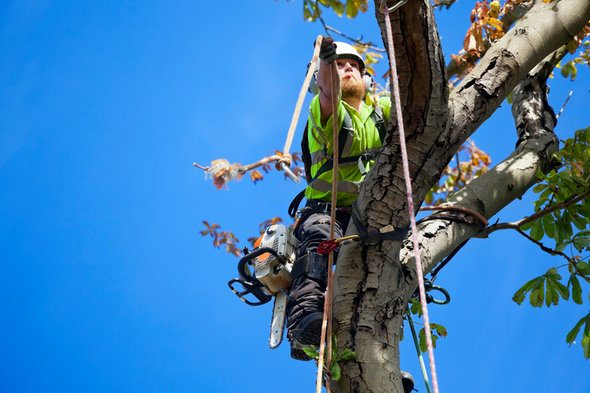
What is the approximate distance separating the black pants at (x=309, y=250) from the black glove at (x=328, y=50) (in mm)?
780

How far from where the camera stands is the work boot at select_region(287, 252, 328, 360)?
262 cm

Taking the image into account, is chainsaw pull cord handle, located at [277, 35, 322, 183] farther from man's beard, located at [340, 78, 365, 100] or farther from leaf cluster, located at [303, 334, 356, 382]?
man's beard, located at [340, 78, 365, 100]

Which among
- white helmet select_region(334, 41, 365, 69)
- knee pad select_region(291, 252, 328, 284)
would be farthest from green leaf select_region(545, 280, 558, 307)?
white helmet select_region(334, 41, 365, 69)

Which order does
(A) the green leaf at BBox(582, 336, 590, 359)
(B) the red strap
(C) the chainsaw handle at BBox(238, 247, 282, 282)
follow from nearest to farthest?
(B) the red strap → (A) the green leaf at BBox(582, 336, 590, 359) → (C) the chainsaw handle at BBox(238, 247, 282, 282)

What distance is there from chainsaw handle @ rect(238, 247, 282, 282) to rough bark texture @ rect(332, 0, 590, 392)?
58 centimetres

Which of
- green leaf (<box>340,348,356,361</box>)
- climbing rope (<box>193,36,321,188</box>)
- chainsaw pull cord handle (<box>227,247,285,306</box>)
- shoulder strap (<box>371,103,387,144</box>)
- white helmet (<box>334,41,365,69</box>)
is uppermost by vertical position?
white helmet (<box>334,41,365,69</box>)

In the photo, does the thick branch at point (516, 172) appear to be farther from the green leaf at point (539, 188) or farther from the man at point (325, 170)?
the man at point (325, 170)

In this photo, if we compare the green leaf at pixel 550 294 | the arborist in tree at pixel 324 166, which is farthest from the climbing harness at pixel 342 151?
the green leaf at pixel 550 294

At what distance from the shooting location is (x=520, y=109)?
3545 millimetres

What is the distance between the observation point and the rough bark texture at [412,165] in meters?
2.28

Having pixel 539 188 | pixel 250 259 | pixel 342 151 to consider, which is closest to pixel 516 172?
pixel 539 188

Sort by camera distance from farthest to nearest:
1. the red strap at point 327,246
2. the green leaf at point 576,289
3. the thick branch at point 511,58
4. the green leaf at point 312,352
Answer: the green leaf at point 576,289
the red strap at point 327,246
the thick branch at point 511,58
the green leaf at point 312,352

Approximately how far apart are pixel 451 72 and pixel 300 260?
1829 millimetres

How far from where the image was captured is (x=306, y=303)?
8.98ft
